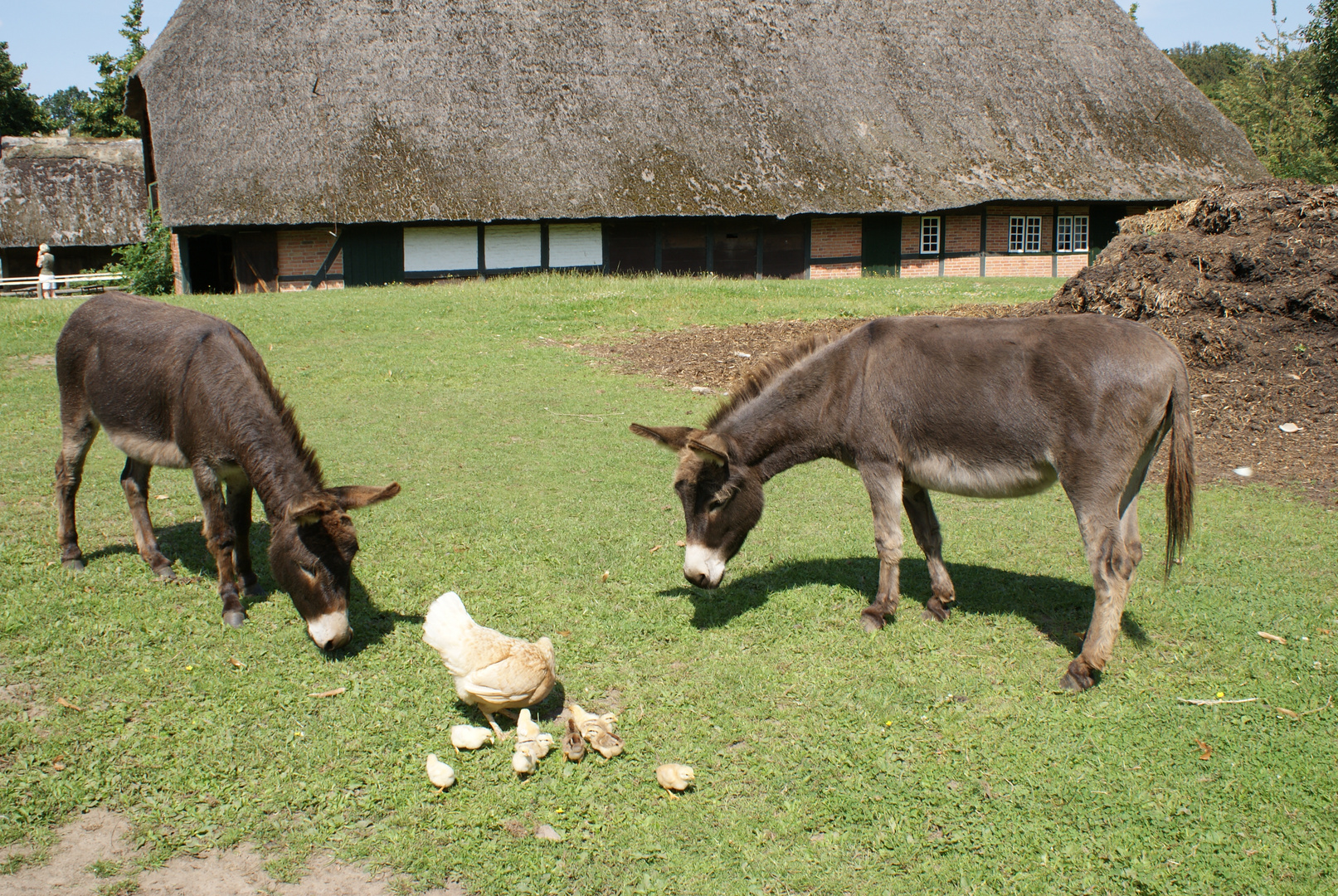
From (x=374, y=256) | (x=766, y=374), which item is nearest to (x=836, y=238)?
(x=374, y=256)

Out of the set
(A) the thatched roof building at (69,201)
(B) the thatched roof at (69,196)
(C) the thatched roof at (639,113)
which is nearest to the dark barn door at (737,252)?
(C) the thatched roof at (639,113)

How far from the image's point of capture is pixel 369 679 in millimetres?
5051

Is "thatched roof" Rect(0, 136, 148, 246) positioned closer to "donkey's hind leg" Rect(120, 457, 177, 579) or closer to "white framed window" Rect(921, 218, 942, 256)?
"white framed window" Rect(921, 218, 942, 256)

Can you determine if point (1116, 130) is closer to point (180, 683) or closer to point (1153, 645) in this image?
point (1153, 645)

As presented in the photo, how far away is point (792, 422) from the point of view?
5859mm

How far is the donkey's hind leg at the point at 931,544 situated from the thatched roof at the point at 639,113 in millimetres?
21702

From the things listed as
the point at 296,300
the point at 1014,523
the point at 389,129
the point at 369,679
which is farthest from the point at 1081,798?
the point at 389,129

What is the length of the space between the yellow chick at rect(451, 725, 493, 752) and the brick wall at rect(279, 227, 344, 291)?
24499 mm

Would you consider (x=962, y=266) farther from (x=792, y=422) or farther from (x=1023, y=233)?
(x=792, y=422)

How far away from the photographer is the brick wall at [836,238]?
97.6 feet

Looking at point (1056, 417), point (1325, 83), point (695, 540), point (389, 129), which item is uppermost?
point (1325, 83)

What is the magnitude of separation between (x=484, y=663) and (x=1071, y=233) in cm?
3335

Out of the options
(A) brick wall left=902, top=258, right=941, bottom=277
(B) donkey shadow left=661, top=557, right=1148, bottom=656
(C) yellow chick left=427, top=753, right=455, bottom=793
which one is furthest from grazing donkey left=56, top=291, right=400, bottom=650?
(A) brick wall left=902, top=258, right=941, bottom=277

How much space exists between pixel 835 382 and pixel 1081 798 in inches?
109
